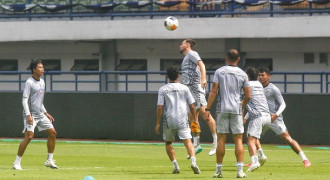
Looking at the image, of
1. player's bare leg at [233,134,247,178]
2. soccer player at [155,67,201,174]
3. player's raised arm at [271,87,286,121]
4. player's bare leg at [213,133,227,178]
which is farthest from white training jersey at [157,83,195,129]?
player's raised arm at [271,87,286,121]

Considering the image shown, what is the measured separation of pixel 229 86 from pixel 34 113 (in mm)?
4752

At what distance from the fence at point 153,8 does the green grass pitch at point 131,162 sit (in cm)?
734

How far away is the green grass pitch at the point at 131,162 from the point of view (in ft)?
55.0

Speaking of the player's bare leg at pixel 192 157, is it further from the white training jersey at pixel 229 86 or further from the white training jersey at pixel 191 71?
the white training jersey at pixel 191 71

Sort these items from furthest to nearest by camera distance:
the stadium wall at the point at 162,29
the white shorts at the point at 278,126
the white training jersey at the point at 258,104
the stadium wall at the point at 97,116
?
the stadium wall at the point at 162,29 < the stadium wall at the point at 97,116 < the white shorts at the point at 278,126 < the white training jersey at the point at 258,104

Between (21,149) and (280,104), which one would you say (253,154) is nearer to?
(280,104)

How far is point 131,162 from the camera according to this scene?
2131cm

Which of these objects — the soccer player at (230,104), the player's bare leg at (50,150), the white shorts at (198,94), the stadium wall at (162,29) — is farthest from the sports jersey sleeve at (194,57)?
the stadium wall at (162,29)

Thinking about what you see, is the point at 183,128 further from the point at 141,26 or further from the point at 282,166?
the point at 141,26

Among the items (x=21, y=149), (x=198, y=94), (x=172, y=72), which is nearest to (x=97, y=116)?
(x=198, y=94)

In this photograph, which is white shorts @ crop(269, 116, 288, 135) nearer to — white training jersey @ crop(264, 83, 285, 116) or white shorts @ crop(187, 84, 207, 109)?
Result: white training jersey @ crop(264, 83, 285, 116)

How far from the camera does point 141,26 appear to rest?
1389 inches

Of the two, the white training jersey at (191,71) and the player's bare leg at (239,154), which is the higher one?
the white training jersey at (191,71)

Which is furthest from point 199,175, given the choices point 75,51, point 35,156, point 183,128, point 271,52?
point 75,51
